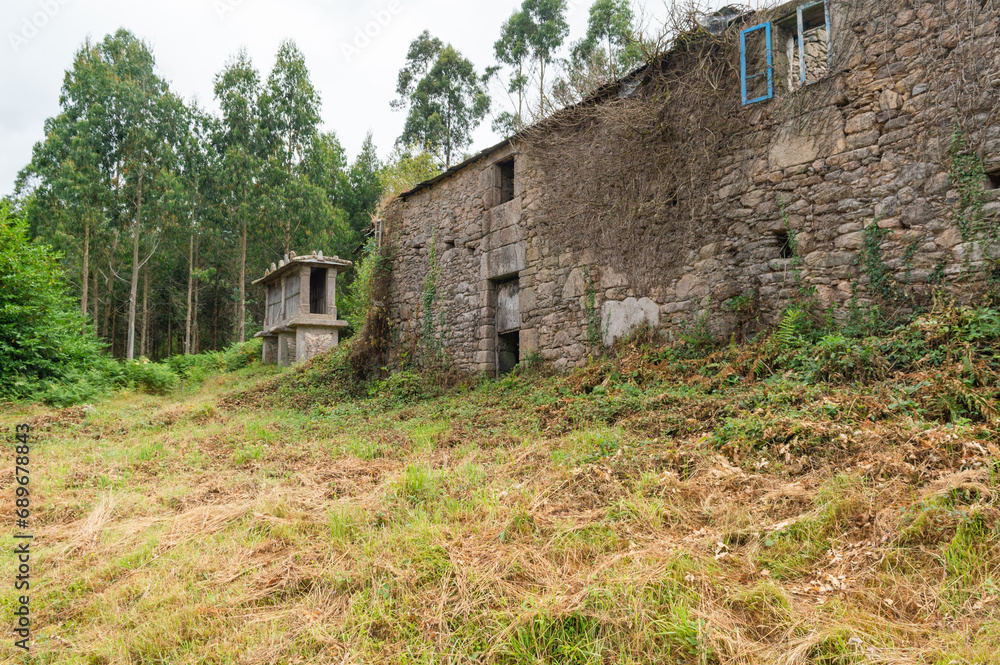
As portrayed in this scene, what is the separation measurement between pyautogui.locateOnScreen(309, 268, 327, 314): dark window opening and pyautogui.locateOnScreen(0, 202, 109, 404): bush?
20.7 ft

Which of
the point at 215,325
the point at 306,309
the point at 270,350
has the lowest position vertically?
the point at 270,350

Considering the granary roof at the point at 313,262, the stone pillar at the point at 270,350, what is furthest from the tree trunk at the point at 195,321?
the granary roof at the point at 313,262

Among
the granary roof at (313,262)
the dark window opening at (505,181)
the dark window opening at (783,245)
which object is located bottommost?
the dark window opening at (783,245)

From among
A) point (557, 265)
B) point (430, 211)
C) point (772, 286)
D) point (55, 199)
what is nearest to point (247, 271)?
point (55, 199)

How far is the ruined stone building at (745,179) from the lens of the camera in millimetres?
5238

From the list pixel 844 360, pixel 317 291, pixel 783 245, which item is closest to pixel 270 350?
pixel 317 291

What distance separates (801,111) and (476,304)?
5595 mm

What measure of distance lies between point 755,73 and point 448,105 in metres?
20.6

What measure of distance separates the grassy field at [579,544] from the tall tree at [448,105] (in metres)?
21.8

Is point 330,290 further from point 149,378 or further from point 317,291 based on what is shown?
point 149,378

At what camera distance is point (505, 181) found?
9961 mm

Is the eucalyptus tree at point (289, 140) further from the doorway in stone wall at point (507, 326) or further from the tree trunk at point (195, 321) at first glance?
the doorway in stone wall at point (507, 326)

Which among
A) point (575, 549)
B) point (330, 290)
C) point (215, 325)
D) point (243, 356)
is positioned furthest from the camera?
point (215, 325)

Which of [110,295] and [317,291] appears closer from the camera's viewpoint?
[317,291]
